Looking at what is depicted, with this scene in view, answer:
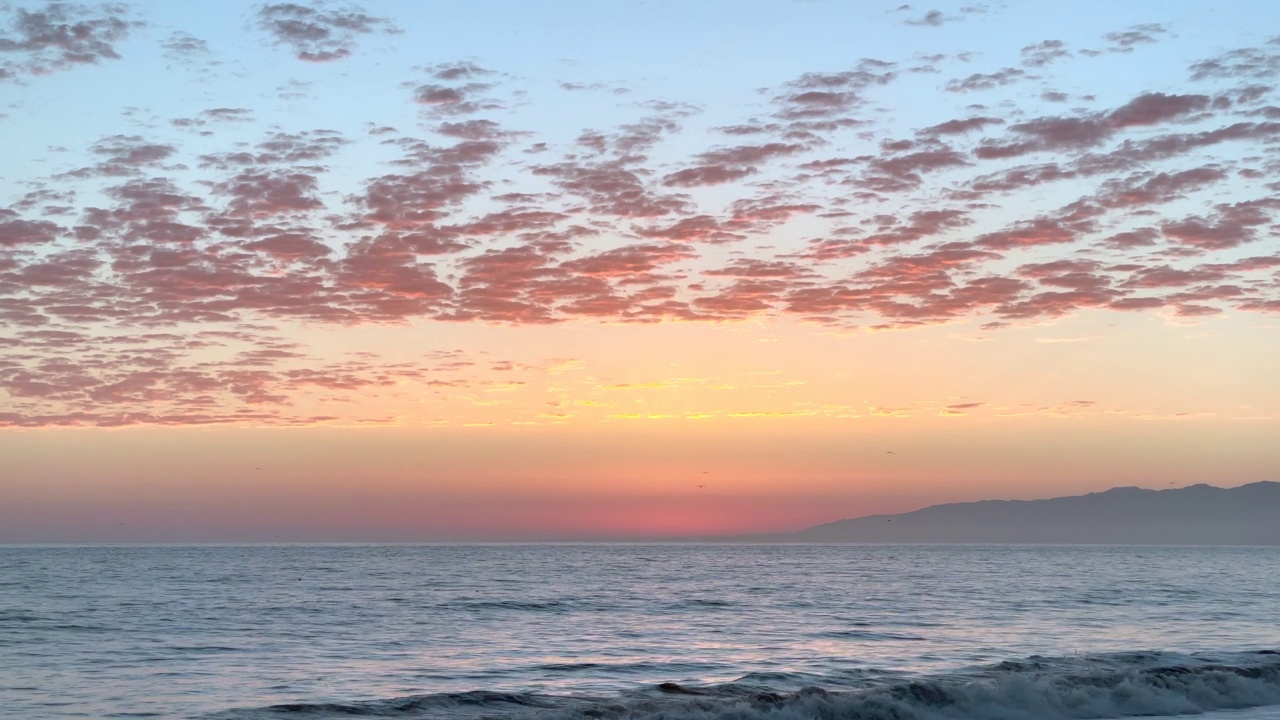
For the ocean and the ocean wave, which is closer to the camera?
the ocean wave

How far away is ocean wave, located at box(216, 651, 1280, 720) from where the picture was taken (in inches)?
967

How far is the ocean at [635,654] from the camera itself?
85.1 feet

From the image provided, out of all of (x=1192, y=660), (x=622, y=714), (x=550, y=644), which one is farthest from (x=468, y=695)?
(x=1192, y=660)

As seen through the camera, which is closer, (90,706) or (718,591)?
(90,706)

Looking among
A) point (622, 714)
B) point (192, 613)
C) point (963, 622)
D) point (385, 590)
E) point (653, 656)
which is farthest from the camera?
point (385, 590)

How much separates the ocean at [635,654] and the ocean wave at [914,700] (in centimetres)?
7

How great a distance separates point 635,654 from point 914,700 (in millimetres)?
12588

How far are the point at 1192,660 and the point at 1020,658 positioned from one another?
197 inches

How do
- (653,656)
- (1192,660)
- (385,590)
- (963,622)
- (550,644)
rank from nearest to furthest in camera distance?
(1192,660) → (653,656) → (550,644) → (963,622) → (385,590)

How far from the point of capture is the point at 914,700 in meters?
25.7

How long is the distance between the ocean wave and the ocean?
7 cm

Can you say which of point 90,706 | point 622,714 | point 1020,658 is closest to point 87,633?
point 90,706

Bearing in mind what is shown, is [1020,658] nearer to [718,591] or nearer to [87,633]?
[87,633]

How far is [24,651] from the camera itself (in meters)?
35.6
